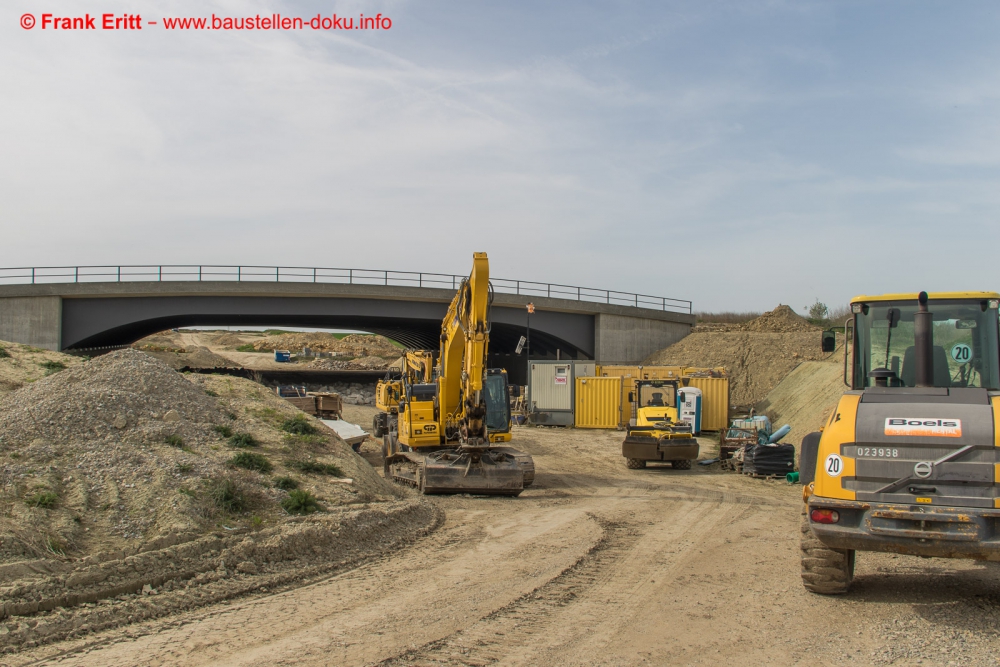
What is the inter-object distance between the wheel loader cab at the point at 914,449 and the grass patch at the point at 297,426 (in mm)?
9235

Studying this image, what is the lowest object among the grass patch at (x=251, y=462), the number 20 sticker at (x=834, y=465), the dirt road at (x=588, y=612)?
the dirt road at (x=588, y=612)

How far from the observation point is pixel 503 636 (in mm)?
6496

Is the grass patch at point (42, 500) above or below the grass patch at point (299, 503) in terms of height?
above

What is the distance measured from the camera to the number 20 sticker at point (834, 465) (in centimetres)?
699

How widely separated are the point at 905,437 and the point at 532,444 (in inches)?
764

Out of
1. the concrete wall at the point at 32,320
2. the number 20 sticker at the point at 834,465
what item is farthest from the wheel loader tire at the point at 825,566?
the concrete wall at the point at 32,320

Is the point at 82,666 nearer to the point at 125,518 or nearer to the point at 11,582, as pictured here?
the point at 11,582

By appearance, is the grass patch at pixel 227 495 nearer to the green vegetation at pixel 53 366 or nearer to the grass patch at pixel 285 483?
the grass patch at pixel 285 483

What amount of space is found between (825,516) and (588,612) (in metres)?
2.34

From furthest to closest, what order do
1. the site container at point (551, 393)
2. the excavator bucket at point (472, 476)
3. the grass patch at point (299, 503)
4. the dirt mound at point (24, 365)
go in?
the site container at point (551, 393)
the dirt mound at point (24, 365)
the excavator bucket at point (472, 476)
the grass patch at point (299, 503)

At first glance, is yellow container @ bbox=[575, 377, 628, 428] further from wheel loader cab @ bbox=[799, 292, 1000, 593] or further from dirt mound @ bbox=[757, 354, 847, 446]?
wheel loader cab @ bbox=[799, 292, 1000, 593]

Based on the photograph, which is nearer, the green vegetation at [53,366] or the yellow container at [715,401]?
the green vegetation at [53,366]

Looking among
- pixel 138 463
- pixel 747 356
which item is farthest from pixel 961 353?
pixel 747 356

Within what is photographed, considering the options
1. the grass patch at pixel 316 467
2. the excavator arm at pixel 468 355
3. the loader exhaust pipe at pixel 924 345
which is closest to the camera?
the loader exhaust pipe at pixel 924 345
